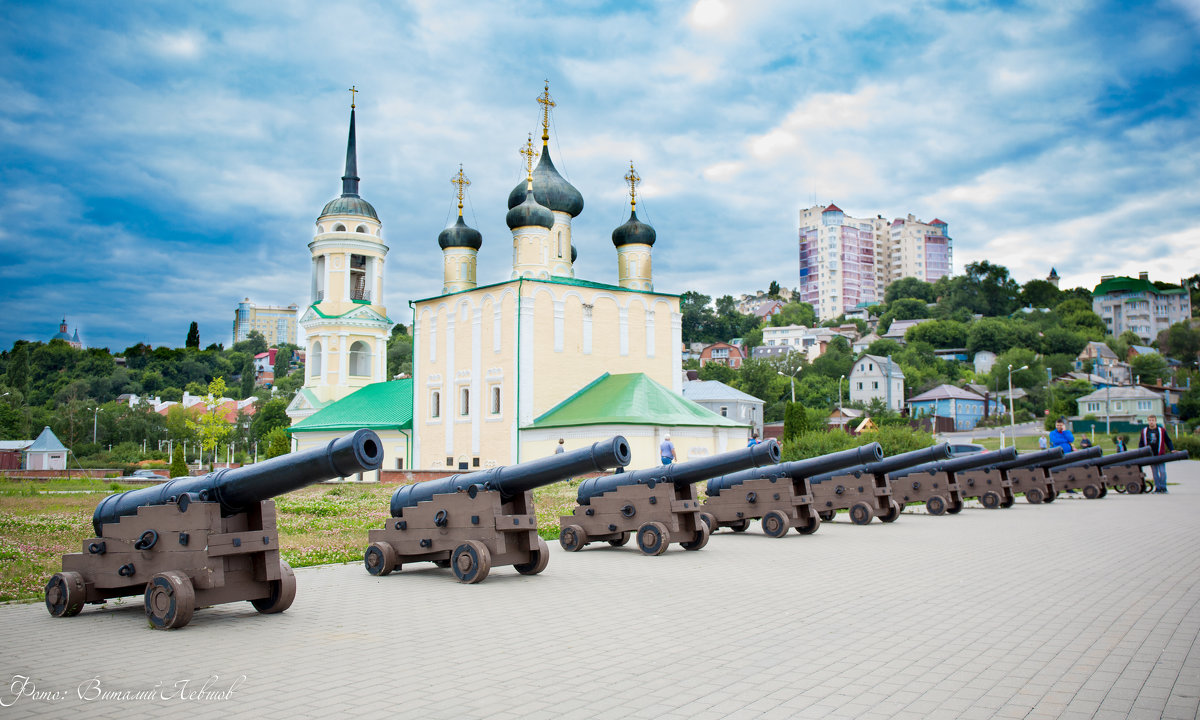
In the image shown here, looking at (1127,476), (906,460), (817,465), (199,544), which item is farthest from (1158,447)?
(199,544)

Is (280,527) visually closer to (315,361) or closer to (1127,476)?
(1127,476)

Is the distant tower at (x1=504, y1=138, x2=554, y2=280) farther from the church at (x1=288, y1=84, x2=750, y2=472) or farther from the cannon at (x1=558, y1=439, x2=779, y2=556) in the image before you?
the cannon at (x1=558, y1=439, x2=779, y2=556)

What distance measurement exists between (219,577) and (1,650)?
4.69ft

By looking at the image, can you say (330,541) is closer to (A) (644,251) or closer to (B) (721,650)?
(B) (721,650)

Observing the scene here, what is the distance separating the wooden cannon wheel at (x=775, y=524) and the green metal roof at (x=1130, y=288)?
158919mm

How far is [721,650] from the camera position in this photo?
20.1 feet

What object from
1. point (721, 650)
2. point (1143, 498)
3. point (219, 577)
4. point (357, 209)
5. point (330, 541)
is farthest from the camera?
point (357, 209)

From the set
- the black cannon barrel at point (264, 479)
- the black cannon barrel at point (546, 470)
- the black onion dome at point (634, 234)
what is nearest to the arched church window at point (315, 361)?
the black onion dome at point (634, 234)

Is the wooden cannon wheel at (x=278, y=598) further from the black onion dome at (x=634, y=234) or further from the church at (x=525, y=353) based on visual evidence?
the black onion dome at (x=634, y=234)

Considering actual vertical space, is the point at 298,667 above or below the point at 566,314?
below

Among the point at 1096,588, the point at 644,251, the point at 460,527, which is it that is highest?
the point at 644,251

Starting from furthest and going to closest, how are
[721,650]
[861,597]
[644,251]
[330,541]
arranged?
[644,251], [330,541], [861,597], [721,650]

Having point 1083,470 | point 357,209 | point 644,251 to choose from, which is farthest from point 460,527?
point 357,209

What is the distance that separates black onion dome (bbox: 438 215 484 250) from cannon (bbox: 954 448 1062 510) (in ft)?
91.2
